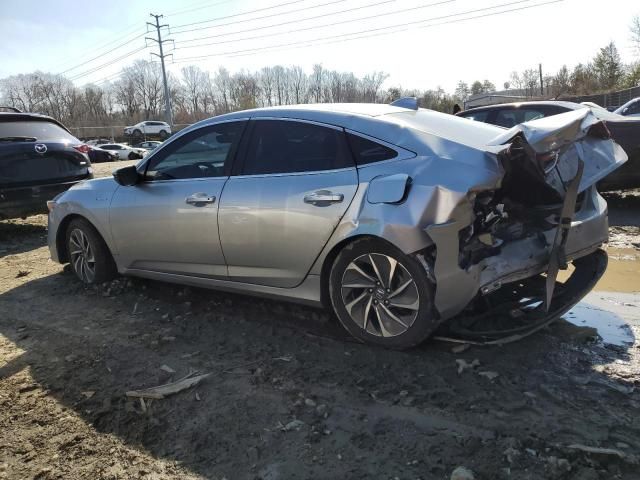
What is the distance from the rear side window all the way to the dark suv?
559cm

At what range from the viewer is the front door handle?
393 cm

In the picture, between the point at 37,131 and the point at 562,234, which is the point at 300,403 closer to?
the point at 562,234

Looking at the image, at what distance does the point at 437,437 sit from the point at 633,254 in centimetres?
426

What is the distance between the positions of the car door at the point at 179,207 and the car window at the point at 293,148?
213 mm

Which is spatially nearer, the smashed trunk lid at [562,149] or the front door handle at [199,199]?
the smashed trunk lid at [562,149]

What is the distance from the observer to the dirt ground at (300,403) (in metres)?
2.38

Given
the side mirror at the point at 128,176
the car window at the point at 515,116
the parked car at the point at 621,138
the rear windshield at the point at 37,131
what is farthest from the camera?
the car window at the point at 515,116

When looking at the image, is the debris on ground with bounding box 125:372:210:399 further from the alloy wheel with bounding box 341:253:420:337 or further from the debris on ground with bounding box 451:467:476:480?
the debris on ground with bounding box 451:467:476:480

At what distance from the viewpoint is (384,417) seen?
270 centimetres

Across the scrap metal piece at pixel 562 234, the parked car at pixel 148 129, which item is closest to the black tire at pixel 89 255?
the scrap metal piece at pixel 562 234

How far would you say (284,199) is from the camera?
353 cm

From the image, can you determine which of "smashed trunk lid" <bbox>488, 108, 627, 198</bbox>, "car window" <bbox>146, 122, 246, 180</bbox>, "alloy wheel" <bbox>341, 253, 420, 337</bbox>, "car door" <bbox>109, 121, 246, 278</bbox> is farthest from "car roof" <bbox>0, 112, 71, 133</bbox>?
"smashed trunk lid" <bbox>488, 108, 627, 198</bbox>

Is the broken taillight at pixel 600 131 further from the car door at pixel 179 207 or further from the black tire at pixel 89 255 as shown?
the black tire at pixel 89 255

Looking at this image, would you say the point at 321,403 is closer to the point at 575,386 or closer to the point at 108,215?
the point at 575,386
